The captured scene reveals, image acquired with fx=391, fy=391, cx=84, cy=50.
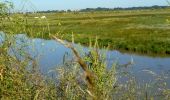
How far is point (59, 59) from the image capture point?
976 inches

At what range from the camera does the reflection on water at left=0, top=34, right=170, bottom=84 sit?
22.1 ft

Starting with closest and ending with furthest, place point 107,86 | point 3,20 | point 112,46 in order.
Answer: point 107,86
point 3,20
point 112,46

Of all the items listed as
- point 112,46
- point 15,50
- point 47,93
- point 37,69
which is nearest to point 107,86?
point 47,93

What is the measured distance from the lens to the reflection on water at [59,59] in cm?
675

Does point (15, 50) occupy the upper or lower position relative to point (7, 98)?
upper

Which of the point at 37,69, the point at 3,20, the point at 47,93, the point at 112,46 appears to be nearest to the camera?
the point at 47,93

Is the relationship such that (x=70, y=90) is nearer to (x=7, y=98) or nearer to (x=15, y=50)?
→ (x=7, y=98)

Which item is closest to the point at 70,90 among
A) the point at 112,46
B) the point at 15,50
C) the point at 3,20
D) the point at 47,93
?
the point at 47,93

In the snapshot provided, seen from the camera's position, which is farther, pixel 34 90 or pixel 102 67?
pixel 34 90

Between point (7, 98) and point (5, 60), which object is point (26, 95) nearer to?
point (7, 98)

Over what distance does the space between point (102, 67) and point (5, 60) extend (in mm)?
1655

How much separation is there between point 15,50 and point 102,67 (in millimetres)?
1773

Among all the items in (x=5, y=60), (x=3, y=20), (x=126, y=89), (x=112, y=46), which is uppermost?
(x=3, y=20)

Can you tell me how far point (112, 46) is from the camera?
36.5 meters
